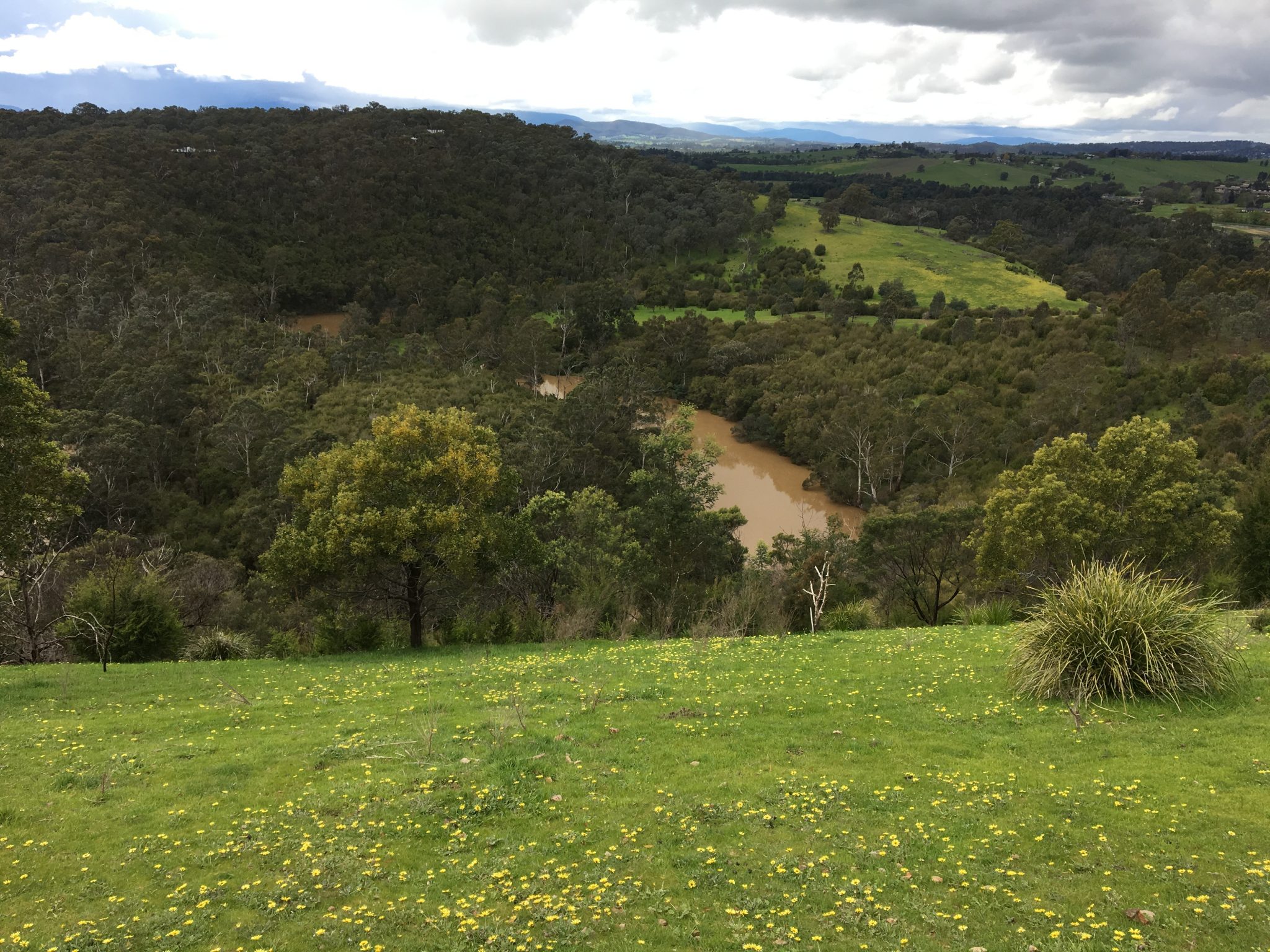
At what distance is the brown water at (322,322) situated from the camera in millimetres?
75688

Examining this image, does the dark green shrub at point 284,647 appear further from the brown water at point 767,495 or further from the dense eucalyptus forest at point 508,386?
the brown water at point 767,495

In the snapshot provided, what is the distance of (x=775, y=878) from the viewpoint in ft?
22.0

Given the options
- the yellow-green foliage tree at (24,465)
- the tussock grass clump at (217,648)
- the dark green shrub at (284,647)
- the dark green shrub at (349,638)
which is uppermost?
the yellow-green foliage tree at (24,465)

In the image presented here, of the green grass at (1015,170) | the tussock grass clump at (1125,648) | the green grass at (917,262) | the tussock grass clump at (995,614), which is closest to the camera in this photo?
the tussock grass clump at (1125,648)

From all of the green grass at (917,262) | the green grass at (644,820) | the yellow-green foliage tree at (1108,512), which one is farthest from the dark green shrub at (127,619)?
the green grass at (917,262)

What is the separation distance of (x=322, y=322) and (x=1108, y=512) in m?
76.9

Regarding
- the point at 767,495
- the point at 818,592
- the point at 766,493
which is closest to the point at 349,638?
the point at 818,592

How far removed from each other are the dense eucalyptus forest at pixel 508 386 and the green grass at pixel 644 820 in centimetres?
705

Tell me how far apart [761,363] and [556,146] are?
2560 inches

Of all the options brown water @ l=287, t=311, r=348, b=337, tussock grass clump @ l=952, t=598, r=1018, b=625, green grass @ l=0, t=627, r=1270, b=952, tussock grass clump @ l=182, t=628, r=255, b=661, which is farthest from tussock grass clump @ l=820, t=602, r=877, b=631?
brown water @ l=287, t=311, r=348, b=337

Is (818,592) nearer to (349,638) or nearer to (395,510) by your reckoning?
(395,510)

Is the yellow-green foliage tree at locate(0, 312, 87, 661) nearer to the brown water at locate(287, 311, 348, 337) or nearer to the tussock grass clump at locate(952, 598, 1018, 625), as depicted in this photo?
the tussock grass clump at locate(952, 598, 1018, 625)

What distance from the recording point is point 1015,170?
179750 millimetres

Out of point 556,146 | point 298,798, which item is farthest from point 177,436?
point 556,146
